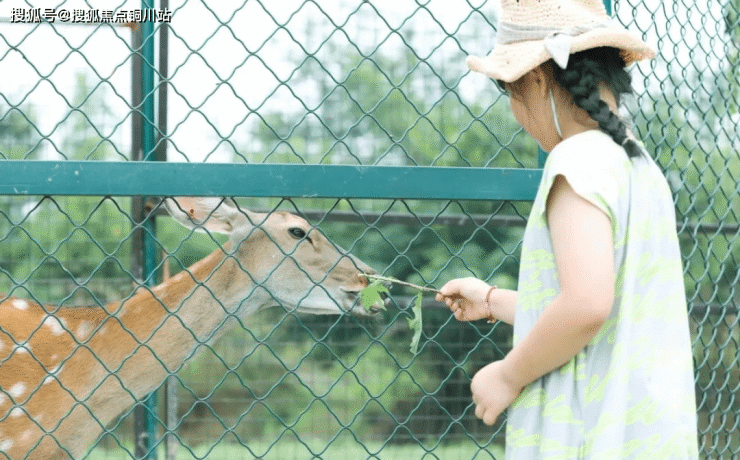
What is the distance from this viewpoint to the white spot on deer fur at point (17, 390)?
2676 mm

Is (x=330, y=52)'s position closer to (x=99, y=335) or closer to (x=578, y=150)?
(x=99, y=335)

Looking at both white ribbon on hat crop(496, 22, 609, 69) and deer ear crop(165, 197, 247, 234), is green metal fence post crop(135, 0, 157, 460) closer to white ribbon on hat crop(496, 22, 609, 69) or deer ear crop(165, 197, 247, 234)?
deer ear crop(165, 197, 247, 234)

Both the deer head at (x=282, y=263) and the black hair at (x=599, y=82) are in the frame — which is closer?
the black hair at (x=599, y=82)

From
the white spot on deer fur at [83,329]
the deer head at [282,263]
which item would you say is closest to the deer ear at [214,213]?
the deer head at [282,263]

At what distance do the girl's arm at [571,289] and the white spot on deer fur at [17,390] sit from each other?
1.99m

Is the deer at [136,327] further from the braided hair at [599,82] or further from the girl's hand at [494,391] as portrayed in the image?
the braided hair at [599,82]

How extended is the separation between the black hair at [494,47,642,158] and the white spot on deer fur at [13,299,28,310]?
7.26 ft

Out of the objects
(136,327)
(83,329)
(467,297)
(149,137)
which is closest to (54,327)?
(83,329)

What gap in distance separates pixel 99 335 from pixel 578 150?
210 cm

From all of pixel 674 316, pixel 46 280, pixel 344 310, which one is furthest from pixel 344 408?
pixel 674 316

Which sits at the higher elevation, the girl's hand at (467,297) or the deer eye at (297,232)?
the deer eye at (297,232)

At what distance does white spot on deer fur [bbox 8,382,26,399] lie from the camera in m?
2.68

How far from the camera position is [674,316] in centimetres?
124

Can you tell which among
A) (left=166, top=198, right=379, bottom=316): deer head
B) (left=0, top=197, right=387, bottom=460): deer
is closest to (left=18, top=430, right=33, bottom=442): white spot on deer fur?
(left=0, top=197, right=387, bottom=460): deer
